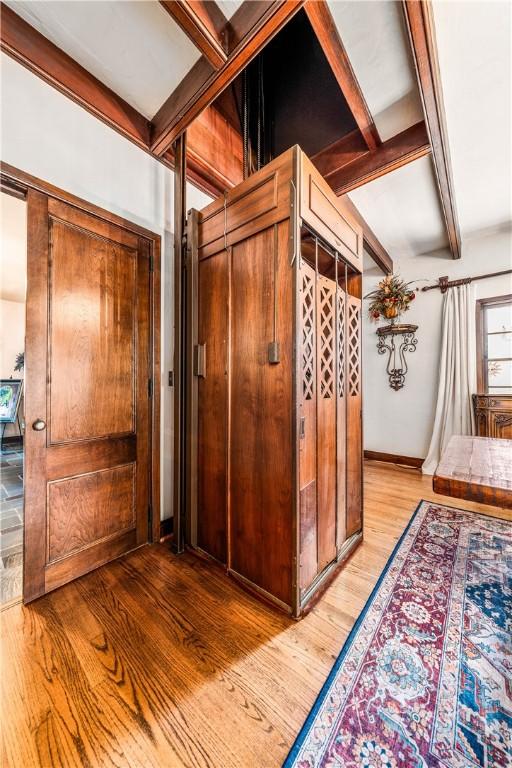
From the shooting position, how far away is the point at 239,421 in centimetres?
174

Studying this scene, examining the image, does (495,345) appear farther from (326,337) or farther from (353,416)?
(326,337)

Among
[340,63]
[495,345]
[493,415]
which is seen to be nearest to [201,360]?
[340,63]

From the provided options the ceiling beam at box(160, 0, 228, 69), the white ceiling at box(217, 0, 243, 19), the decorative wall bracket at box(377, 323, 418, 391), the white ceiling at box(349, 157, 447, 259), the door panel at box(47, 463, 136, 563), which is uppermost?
the white ceiling at box(349, 157, 447, 259)

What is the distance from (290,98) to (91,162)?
5.39 ft

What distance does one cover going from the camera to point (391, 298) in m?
4.19

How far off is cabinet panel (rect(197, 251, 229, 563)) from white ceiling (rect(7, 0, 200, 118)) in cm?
109

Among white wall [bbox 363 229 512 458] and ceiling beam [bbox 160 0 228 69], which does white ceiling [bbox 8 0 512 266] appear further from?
white wall [bbox 363 229 512 458]

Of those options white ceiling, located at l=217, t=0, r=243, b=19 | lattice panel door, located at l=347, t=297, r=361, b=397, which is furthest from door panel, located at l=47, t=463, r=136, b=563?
white ceiling, located at l=217, t=0, r=243, b=19

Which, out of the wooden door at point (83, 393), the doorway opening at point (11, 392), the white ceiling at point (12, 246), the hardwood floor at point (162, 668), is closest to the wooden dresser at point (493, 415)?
the hardwood floor at point (162, 668)

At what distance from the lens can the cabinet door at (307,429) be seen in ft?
4.97

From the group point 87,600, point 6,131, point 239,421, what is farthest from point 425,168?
point 87,600

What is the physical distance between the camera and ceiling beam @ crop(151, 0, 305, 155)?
52.9 inches

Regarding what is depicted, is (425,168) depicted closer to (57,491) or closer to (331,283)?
(331,283)

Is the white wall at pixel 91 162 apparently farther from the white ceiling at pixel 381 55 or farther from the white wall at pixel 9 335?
the white wall at pixel 9 335
